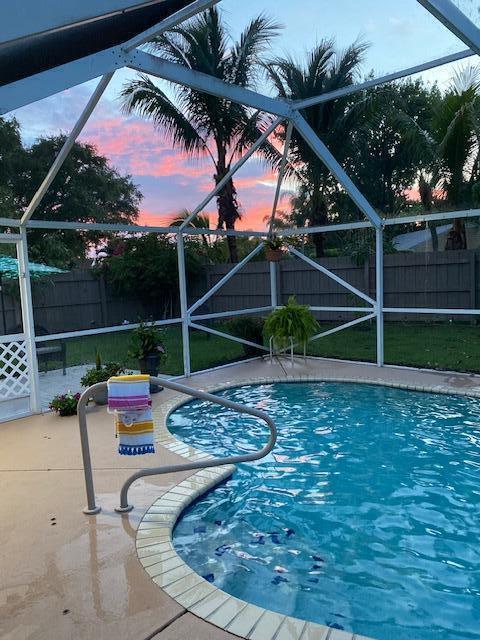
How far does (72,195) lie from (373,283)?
342 inches

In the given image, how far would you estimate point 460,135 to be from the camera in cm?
989

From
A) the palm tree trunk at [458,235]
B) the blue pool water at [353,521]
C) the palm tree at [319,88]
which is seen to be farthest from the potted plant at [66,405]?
the palm tree trunk at [458,235]

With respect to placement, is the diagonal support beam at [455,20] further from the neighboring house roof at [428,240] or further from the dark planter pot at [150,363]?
the neighboring house roof at [428,240]

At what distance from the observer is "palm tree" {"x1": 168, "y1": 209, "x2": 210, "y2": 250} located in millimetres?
12990

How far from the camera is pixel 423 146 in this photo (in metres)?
11.5

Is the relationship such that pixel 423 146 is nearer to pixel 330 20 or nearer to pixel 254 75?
pixel 254 75

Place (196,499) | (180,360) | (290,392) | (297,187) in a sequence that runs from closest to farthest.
→ (196,499) → (290,392) → (180,360) → (297,187)

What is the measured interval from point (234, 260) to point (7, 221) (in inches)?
324

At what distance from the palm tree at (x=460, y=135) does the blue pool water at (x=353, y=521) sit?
636 cm

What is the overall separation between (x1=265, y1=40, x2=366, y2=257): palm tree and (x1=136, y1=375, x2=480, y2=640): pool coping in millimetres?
8261

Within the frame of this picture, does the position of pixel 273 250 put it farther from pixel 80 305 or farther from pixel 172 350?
pixel 80 305

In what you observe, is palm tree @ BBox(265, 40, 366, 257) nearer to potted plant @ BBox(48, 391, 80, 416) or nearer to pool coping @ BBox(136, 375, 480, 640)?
potted plant @ BBox(48, 391, 80, 416)

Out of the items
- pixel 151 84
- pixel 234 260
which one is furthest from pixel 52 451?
pixel 234 260

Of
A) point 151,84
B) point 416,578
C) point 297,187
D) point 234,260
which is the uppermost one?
point 151,84
